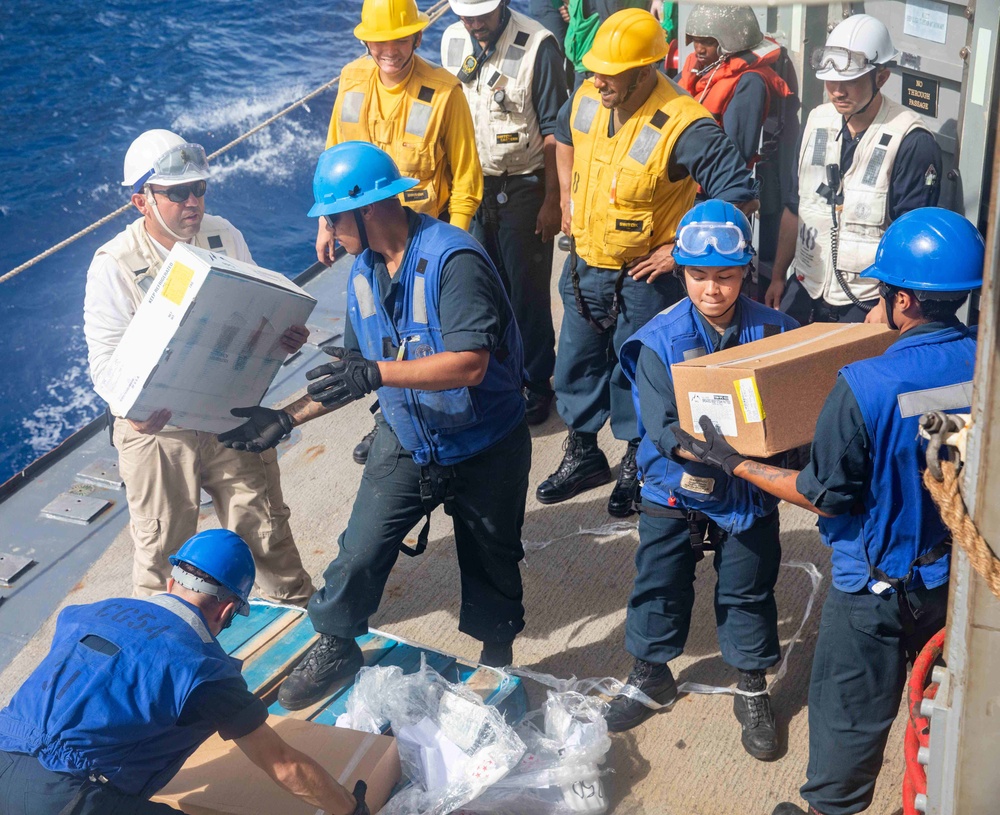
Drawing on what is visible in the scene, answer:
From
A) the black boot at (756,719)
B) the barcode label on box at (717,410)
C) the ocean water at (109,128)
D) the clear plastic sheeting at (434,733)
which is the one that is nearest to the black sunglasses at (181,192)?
the clear plastic sheeting at (434,733)

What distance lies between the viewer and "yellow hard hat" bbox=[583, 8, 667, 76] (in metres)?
4.05

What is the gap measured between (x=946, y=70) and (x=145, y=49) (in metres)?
18.0

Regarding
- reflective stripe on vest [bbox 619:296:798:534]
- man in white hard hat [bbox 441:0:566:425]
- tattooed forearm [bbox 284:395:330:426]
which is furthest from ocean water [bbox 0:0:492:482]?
reflective stripe on vest [bbox 619:296:798:534]

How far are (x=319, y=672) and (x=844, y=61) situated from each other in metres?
3.13

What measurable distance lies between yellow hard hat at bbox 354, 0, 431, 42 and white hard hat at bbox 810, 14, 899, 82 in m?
1.75

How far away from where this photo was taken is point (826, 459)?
2.64 m

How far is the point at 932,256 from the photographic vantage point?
2.63 m

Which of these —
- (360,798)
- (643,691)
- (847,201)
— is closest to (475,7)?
(847,201)

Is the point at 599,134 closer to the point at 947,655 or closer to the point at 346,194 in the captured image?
the point at 346,194

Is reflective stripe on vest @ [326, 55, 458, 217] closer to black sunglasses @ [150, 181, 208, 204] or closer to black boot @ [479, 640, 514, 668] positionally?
black sunglasses @ [150, 181, 208, 204]

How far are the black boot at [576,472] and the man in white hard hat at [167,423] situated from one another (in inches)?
54.0

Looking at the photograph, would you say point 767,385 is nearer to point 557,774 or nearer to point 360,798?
point 557,774

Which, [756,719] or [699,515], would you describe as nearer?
[699,515]

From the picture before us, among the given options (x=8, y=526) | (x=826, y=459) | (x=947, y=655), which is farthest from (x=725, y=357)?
(x=8, y=526)
